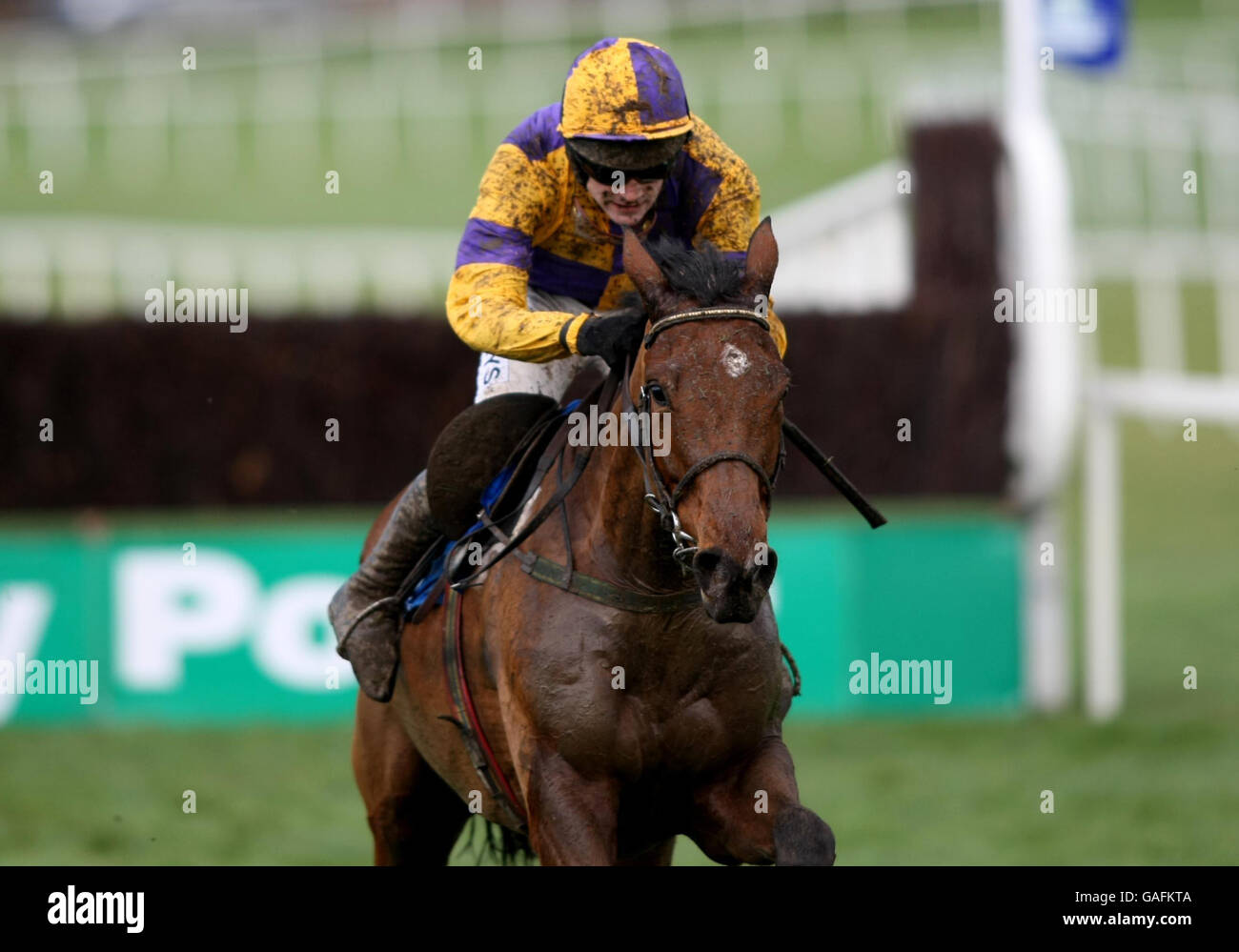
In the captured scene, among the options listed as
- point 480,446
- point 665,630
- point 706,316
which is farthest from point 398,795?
point 706,316

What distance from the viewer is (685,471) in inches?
165

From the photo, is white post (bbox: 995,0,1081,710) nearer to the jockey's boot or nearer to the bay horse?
the jockey's boot

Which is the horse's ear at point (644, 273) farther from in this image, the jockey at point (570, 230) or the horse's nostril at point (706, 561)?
the horse's nostril at point (706, 561)

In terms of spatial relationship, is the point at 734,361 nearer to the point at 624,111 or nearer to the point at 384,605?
the point at 624,111

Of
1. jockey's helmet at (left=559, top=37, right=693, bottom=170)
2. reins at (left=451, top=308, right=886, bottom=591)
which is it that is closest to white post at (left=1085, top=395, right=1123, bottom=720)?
reins at (left=451, top=308, right=886, bottom=591)

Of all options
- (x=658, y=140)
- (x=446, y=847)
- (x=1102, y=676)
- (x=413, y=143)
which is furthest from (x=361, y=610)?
(x=413, y=143)

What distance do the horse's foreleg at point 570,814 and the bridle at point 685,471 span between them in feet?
2.18

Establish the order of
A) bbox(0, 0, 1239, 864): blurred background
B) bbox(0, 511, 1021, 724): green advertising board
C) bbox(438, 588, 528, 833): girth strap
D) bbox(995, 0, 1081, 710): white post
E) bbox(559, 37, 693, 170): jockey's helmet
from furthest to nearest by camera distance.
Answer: bbox(995, 0, 1081, 710): white post, bbox(0, 511, 1021, 724): green advertising board, bbox(0, 0, 1239, 864): blurred background, bbox(438, 588, 528, 833): girth strap, bbox(559, 37, 693, 170): jockey's helmet

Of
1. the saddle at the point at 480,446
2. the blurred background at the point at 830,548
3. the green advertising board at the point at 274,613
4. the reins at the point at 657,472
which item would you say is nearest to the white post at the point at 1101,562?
the blurred background at the point at 830,548

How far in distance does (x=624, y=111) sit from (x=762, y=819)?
179cm

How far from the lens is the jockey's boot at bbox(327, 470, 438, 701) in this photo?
580 cm

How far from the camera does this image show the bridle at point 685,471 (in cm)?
411

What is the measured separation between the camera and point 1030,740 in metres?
10.8

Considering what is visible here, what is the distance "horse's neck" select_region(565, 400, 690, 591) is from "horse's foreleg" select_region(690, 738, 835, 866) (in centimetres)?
52
